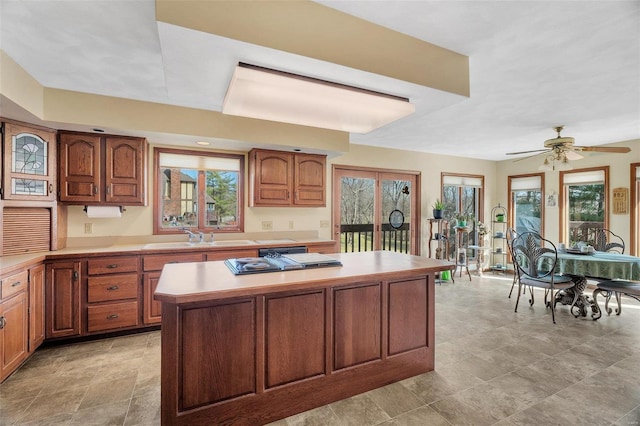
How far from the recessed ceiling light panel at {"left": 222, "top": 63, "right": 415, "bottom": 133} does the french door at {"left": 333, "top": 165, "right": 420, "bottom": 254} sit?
A: 2.80 metres

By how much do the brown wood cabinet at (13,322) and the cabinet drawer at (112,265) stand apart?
0.52 m

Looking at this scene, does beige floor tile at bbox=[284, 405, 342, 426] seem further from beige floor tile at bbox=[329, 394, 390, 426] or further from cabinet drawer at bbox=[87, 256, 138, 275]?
cabinet drawer at bbox=[87, 256, 138, 275]

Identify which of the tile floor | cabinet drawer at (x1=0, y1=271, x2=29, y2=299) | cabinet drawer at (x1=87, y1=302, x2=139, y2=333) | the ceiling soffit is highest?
the ceiling soffit

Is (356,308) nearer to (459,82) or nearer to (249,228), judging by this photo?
(459,82)

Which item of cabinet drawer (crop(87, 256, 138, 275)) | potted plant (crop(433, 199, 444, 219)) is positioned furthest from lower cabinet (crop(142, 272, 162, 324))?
potted plant (crop(433, 199, 444, 219))

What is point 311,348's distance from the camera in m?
2.07

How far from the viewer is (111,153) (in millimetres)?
3324

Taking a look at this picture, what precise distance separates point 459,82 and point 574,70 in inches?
43.9

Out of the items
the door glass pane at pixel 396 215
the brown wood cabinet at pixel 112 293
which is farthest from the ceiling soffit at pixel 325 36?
the door glass pane at pixel 396 215

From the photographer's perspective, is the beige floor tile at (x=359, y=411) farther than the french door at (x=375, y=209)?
No

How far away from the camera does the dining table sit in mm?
3377

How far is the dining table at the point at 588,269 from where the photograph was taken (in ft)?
11.1

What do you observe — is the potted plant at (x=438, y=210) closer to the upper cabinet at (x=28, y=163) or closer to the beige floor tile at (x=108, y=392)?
the beige floor tile at (x=108, y=392)

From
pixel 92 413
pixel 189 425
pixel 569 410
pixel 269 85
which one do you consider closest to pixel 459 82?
pixel 269 85
